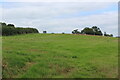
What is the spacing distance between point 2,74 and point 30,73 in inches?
44.7

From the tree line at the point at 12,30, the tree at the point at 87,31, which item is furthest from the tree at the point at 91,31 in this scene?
the tree line at the point at 12,30

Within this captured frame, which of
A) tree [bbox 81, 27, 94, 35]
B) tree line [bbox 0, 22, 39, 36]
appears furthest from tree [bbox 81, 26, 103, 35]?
tree line [bbox 0, 22, 39, 36]

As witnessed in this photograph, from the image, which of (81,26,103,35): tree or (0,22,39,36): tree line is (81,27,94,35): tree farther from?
(0,22,39,36): tree line

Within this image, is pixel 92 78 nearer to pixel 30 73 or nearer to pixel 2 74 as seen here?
pixel 30 73

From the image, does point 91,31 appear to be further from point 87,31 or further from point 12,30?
point 12,30

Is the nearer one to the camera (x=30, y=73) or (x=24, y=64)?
(x=30, y=73)

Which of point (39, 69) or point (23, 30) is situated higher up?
point (23, 30)

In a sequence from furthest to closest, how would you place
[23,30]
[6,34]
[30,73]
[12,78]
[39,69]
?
[23,30], [6,34], [39,69], [30,73], [12,78]

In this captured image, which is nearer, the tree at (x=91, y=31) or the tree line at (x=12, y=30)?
the tree line at (x=12, y=30)

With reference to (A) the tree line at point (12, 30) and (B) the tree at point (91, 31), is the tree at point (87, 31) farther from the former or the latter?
(A) the tree line at point (12, 30)

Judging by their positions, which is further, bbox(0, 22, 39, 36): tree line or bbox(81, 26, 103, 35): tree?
bbox(81, 26, 103, 35): tree

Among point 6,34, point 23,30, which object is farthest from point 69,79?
point 23,30

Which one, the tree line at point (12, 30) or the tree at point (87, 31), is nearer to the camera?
the tree line at point (12, 30)

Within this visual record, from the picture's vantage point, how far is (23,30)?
144ft
